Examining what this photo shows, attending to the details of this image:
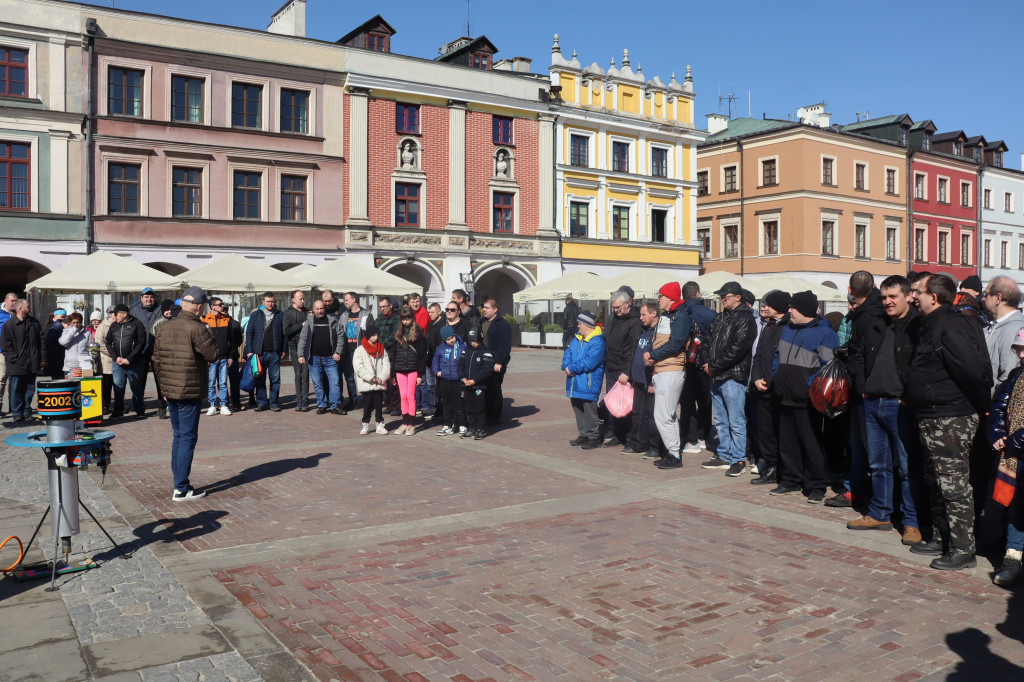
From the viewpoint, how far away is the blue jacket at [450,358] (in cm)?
1173

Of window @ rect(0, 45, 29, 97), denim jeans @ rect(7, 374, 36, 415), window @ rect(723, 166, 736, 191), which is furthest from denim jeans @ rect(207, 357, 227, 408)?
window @ rect(723, 166, 736, 191)

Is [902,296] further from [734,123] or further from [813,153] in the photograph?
[734,123]

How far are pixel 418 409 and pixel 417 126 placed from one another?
22.7 meters

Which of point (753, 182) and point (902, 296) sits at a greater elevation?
point (753, 182)

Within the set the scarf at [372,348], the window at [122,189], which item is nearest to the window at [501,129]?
the window at [122,189]

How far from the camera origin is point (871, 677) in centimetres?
417

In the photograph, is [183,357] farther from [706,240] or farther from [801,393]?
[706,240]

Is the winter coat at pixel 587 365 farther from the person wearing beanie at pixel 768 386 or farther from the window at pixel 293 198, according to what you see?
the window at pixel 293 198

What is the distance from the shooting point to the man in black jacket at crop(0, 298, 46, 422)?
13.4m

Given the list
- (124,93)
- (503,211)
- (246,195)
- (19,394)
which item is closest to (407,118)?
(503,211)

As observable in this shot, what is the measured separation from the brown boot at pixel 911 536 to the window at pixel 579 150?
113 feet

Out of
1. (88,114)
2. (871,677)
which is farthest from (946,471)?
(88,114)

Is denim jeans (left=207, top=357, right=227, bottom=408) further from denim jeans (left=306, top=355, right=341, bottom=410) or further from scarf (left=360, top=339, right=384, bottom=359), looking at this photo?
scarf (left=360, top=339, right=384, bottom=359)

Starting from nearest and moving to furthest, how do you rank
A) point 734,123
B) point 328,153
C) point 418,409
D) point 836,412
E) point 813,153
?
point 836,412 → point 418,409 → point 328,153 → point 813,153 → point 734,123
